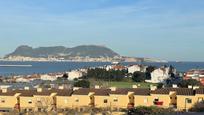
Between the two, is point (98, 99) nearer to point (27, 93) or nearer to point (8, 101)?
point (27, 93)

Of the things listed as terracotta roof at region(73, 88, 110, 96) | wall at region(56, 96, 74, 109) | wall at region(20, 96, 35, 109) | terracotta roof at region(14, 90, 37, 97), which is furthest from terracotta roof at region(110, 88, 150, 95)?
terracotta roof at region(14, 90, 37, 97)

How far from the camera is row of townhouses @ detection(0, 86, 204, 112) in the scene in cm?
4744

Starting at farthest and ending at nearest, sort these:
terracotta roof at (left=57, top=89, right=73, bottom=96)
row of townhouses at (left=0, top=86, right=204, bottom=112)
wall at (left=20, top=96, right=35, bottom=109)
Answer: terracotta roof at (left=57, top=89, right=73, bottom=96) → wall at (left=20, top=96, right=35, bottom=109) → row of townhouses at (left=0, top=86, right=204, bottom=112)

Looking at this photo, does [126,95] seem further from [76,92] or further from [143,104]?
[76,92]

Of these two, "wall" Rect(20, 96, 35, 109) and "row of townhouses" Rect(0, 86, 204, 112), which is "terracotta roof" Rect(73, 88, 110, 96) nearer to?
"row of townhouses" Rect(0, 86, 204, 112)

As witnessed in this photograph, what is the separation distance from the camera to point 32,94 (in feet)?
167

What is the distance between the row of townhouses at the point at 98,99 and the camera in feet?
156

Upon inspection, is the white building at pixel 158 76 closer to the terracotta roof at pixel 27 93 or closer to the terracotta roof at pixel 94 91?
the terracotta roof at pixel 94 91

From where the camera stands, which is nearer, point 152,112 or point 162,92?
point 152,112

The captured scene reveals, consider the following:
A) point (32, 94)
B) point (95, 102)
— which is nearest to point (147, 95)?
point (95, 102)

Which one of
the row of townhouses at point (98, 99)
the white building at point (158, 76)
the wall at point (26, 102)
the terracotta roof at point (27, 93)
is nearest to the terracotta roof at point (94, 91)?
the row of townhouses at point (98, 99)

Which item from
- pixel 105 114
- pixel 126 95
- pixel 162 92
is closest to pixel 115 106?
pixel 126 95

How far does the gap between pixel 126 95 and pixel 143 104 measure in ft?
6.55

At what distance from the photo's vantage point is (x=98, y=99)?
49.5m
